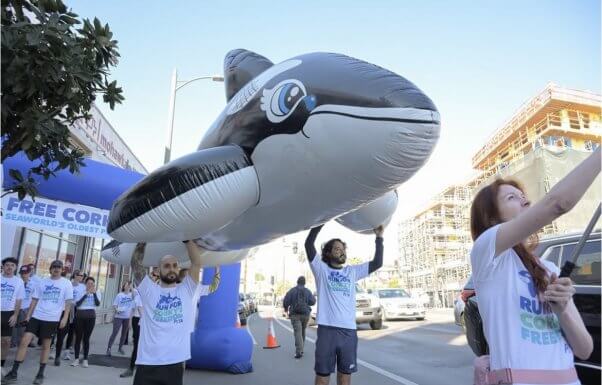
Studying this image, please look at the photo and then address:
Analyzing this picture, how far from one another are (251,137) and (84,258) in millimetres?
13048

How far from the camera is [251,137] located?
2932mm

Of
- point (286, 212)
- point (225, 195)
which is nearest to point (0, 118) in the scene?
point (225, 195)

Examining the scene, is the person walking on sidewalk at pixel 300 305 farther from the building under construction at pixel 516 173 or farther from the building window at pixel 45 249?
the building window at pixel 45 249

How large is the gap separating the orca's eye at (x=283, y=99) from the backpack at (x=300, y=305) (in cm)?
722

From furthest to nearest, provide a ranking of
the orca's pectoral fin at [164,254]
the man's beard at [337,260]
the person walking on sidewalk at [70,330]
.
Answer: the person walking on sidewalk at [70,330], the orca's pectoral fin at [164,254], the man's beard at [337,260]

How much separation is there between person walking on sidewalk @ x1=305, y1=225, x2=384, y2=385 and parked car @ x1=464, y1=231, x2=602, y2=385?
1.77 metres

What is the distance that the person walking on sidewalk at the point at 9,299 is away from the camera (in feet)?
19.9

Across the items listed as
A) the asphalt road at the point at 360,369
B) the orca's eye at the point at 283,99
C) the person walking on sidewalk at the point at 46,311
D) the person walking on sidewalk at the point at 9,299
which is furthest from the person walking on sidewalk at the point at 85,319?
the orca's eye at the point at 283,99

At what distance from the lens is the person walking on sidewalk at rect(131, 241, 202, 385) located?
10.5 ft

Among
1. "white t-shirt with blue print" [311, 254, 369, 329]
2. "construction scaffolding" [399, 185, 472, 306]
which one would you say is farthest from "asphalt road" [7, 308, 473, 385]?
"construction scaffolding" [399, 185, 472, 306]

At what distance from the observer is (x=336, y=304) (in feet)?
13.4

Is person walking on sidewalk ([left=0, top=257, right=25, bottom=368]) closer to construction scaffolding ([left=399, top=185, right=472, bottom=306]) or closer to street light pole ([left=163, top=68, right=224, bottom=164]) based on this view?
street light pole ([left=163, top=68, right=224, bottom=164])

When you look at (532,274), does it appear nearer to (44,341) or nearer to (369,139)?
(369,139)

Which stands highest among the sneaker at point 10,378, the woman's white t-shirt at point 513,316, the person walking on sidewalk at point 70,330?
the woman's white t-shirt at point 513,316
